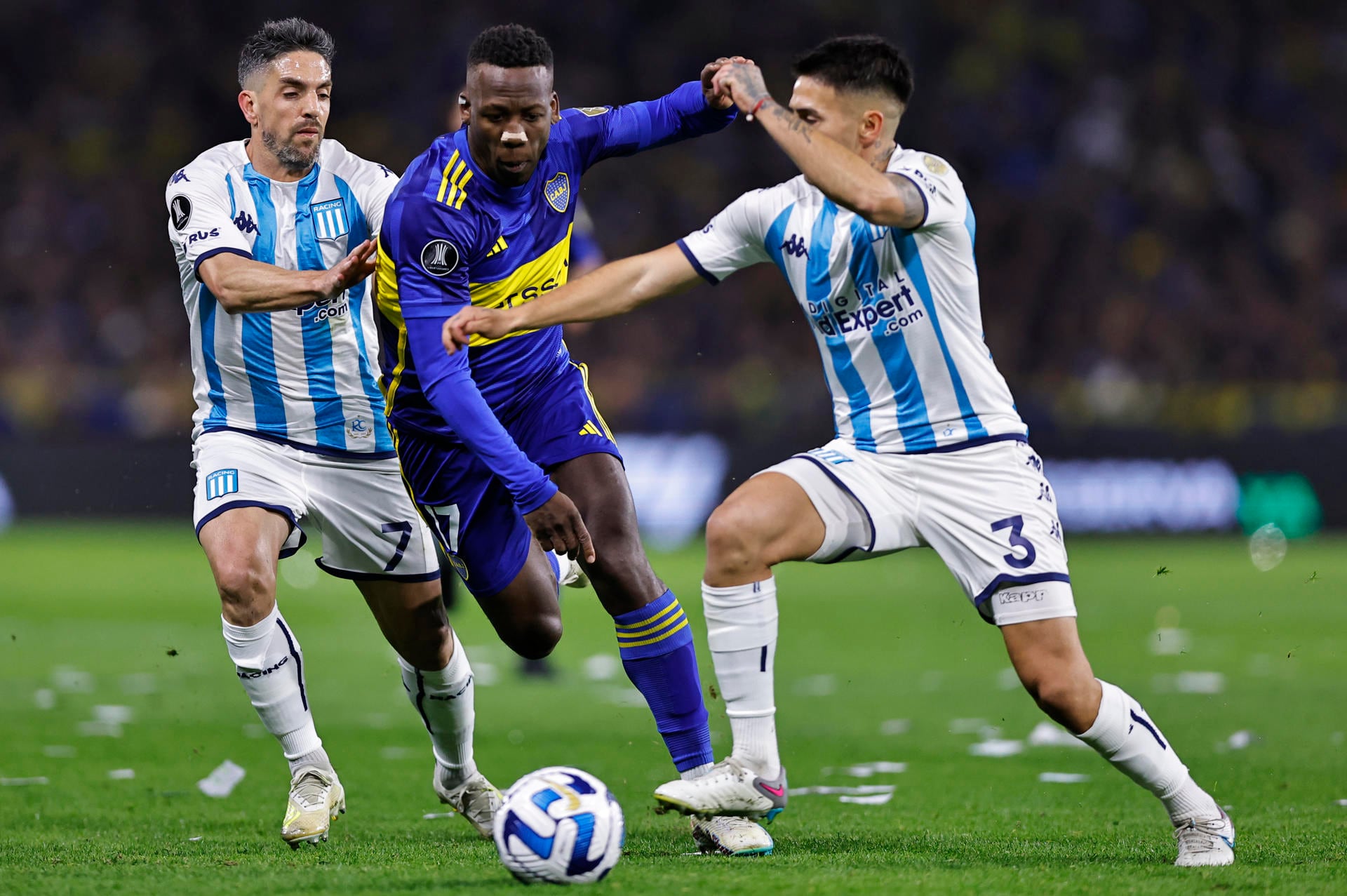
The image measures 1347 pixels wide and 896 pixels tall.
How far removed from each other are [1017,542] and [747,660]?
0.87 metres

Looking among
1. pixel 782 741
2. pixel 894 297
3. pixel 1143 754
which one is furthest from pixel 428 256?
pixel 782 741

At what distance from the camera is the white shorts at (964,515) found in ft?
15.3

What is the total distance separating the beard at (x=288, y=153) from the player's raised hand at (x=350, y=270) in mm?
683

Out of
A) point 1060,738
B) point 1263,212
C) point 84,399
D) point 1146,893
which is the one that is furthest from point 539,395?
point 1263,212

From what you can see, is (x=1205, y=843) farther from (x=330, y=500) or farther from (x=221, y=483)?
(x=221, y=483)

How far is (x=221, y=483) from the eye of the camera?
539cm

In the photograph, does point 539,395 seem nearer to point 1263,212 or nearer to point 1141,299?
point 1141,299

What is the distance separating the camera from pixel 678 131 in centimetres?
571

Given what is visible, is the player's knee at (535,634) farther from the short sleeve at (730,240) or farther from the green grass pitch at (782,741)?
the short sleeve at (730,240)

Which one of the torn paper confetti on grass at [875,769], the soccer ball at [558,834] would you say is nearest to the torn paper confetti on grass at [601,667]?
the torn paper confetti on grass at [875,769]

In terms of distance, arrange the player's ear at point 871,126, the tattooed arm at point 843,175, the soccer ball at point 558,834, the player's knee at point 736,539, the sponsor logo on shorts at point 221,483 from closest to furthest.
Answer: the soccer ball at point 558,834, the tattooed arm at point 843,175, the player's knee at point 736,539, the player's ear at point 871,126, the sponsor logo on shorts at point 221,483

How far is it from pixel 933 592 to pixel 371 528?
9.21 metres

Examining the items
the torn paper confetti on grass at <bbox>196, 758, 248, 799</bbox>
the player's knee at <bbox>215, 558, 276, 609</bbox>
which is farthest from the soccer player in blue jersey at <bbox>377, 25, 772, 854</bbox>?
the torn paper confetti on grass at <bbox>196, 758, 248, 799</bbox>

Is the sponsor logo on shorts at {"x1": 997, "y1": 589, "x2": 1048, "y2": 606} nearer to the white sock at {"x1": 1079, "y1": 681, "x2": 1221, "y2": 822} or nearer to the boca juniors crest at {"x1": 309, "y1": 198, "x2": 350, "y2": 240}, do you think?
the white sock at {"x1": 1079, "y1": 681, "x2": 1221, "y2": 822}
